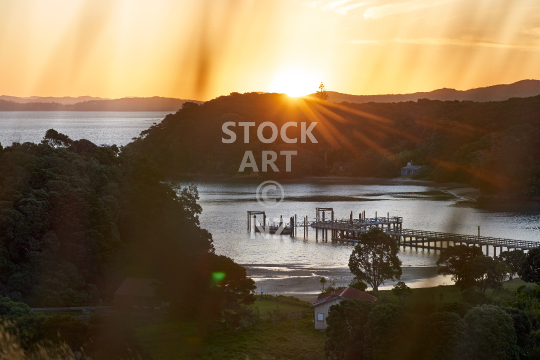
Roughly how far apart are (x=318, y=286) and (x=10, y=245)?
15.2 m

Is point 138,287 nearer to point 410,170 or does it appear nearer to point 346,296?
point 346,296

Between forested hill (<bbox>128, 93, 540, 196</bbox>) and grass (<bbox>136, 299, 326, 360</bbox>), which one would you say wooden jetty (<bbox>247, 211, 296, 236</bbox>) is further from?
forested hill (<bbox>128, 93, 540, 196</bbox>)

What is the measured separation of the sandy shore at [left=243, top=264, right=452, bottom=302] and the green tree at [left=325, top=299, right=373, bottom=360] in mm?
9035

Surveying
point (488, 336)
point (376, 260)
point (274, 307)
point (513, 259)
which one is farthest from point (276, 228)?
point (488, 336)

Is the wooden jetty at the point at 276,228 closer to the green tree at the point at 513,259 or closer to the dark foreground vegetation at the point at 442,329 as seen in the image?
the green tree at the point at 513,259

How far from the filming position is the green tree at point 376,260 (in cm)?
2625

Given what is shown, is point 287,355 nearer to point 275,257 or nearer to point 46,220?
point 46,220

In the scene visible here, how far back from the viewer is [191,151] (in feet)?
388

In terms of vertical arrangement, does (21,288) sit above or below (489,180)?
below

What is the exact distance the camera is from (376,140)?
123125 mm

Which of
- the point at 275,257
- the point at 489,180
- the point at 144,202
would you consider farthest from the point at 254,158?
the point at 144,202

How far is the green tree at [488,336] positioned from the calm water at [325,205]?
5054mm

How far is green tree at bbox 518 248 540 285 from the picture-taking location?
81.0 ft

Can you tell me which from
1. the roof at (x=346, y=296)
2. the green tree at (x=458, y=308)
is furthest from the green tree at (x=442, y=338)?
the roof at (x=346, y=296)
